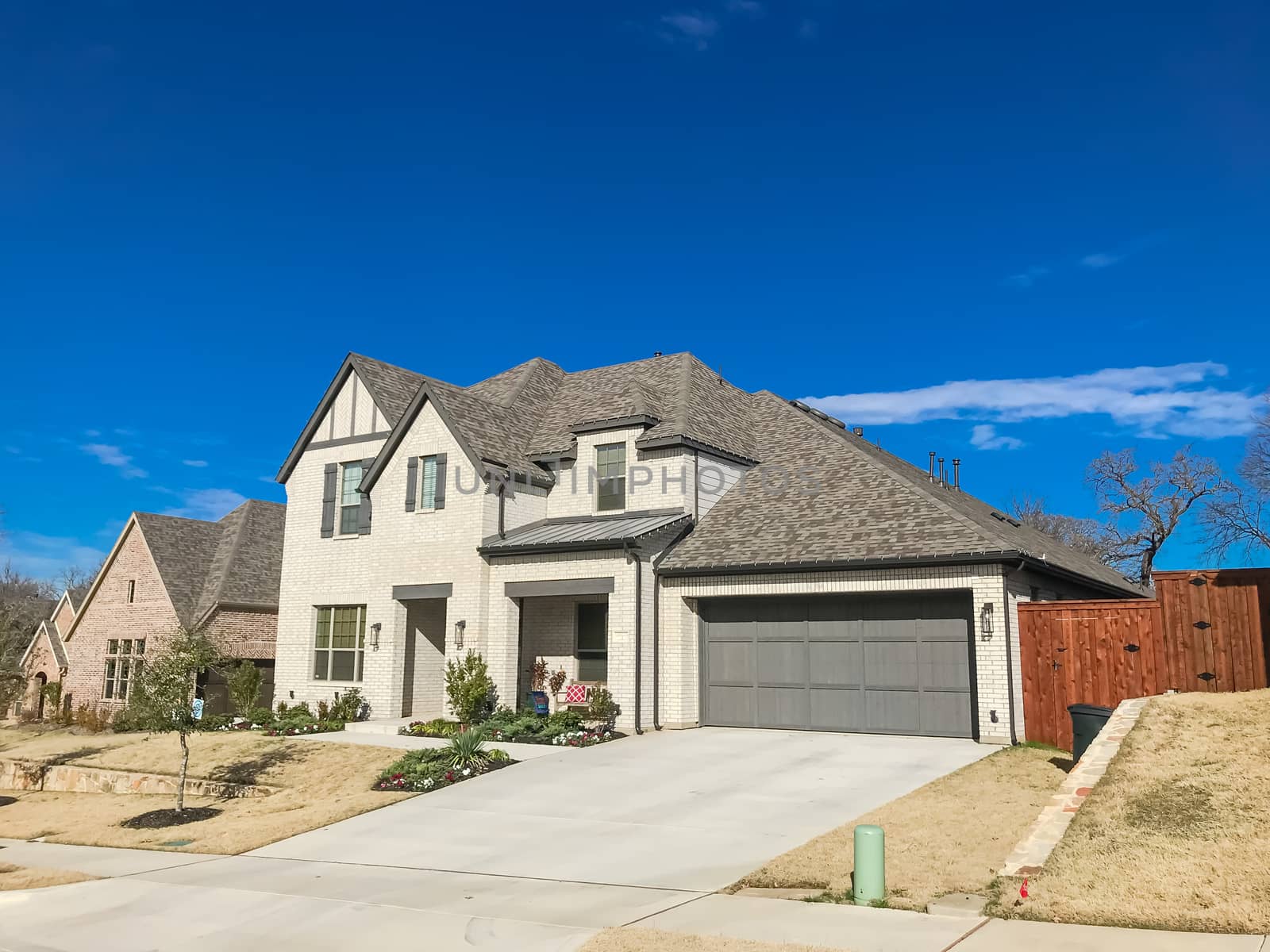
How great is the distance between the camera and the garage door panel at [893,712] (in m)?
19.3

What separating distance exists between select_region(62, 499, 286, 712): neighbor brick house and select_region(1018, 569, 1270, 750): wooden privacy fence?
23112mm

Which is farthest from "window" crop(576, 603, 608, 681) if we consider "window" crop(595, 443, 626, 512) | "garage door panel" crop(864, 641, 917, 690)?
"garage door panel" crop(864, 641, 917, 690)

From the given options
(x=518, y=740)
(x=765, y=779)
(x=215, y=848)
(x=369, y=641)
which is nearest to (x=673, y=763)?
(x=765, y=779)

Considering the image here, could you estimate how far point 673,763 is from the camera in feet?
55.8

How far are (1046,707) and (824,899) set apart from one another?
990 centimetres

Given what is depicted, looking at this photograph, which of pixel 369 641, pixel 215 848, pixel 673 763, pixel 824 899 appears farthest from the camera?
pixel 369 641

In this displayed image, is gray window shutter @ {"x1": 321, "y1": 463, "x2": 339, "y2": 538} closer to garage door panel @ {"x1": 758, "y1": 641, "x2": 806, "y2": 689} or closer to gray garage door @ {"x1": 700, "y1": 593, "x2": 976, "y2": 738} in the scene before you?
gray garage door @ {"x1": 700, "y1": 593, "x2": 976, "y2": 738}

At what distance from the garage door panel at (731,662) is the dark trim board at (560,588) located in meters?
2.72

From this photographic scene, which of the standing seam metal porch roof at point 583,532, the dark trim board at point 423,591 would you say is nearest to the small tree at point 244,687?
the dark trim board at point 423,591

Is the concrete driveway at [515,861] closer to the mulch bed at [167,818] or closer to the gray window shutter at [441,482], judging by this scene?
the mulch bed at [167,818]

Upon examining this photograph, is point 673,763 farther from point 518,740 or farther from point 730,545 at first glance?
point 730,545

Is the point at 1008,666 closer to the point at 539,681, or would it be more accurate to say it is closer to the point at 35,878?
the point at 539,681

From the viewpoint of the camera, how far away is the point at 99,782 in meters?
21.5

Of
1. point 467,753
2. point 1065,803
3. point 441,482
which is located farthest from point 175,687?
point 1065,803
